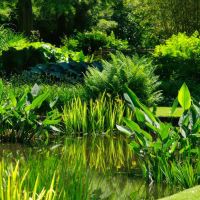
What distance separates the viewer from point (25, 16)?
23.0 m

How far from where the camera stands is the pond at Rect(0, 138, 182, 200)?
22.1ft

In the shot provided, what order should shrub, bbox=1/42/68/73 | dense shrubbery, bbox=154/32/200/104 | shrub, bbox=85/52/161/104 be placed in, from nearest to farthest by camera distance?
1. shrub, bbox=85/52/161/104
2. dense shrubbery, bbox=154/32/200/104
3. shrub, bbox=1/42/68/73

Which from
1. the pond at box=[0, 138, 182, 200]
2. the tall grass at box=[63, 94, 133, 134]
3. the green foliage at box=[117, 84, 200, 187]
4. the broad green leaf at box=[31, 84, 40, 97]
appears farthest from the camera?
the tall grass at box=[63, 94, 133, 134]

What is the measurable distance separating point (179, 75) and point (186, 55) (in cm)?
61

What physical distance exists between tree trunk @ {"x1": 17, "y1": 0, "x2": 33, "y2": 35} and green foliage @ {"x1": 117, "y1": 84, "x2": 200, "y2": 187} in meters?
15.9

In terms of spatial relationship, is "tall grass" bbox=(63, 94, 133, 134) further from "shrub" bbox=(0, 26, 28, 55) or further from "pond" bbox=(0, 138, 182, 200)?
"shrub" bbox=(0, 26, 28, 55)

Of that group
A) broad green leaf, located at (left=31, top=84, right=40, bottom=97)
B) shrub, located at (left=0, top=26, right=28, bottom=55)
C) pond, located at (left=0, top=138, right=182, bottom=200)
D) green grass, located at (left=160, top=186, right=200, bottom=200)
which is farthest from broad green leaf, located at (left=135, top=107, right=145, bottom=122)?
shrub, located at (left=0, top=26, right=28, bottom=55)

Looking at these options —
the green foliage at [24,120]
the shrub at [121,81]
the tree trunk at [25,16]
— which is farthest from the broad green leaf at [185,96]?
the tree trunk at [25,16]

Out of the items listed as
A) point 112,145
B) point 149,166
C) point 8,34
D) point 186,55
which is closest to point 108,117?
point 112,145

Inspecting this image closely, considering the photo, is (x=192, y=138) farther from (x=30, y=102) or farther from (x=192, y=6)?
(x=192, y=6)

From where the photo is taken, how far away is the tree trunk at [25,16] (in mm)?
22609

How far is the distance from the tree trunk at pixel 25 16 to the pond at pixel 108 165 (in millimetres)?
13214

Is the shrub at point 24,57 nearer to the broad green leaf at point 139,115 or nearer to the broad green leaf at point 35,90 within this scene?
the broad green leaf at point 35,90

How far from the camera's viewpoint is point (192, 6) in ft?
78.5
